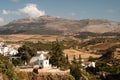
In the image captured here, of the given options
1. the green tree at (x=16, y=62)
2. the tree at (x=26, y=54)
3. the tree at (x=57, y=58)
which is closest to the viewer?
the green tree at (x=16, y=62)

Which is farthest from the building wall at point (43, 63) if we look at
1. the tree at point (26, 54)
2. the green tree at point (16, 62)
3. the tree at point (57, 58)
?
the tree at point (26, 54)

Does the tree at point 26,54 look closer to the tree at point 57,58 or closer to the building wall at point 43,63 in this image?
the tree at point 57,58

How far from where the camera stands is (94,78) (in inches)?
2697

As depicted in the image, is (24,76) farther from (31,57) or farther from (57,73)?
(31,57)

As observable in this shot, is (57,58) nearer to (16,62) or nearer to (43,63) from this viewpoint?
(43,63)

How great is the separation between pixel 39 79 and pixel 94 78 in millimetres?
20027

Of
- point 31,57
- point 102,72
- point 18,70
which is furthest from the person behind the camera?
point 102,72

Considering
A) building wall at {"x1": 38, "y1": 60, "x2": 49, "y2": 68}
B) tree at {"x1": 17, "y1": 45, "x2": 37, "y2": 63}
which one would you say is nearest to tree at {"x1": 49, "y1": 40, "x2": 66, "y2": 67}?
building wall at {"x1": 38, "y1": 60, "x2": 49, "y2": 68}

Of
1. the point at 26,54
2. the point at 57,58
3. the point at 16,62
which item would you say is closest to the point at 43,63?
the point at 16,62

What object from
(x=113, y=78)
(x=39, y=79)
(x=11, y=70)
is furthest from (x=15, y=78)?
(x=113, y=78)

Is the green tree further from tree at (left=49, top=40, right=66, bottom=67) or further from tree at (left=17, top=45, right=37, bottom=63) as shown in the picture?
tree at (left=49, top=40, right=66, bottom=67)

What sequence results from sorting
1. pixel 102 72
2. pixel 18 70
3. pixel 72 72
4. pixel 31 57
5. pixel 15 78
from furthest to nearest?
pixel 102 72 < pixel 31 57 < pixel 72 72 < pixel 18 70 < pixel 15 78

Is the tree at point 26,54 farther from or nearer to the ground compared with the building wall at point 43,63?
farther from the ground

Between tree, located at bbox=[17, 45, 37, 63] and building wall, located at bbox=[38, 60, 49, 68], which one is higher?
tree, located at bbox=[17, 45, 37, 63]
